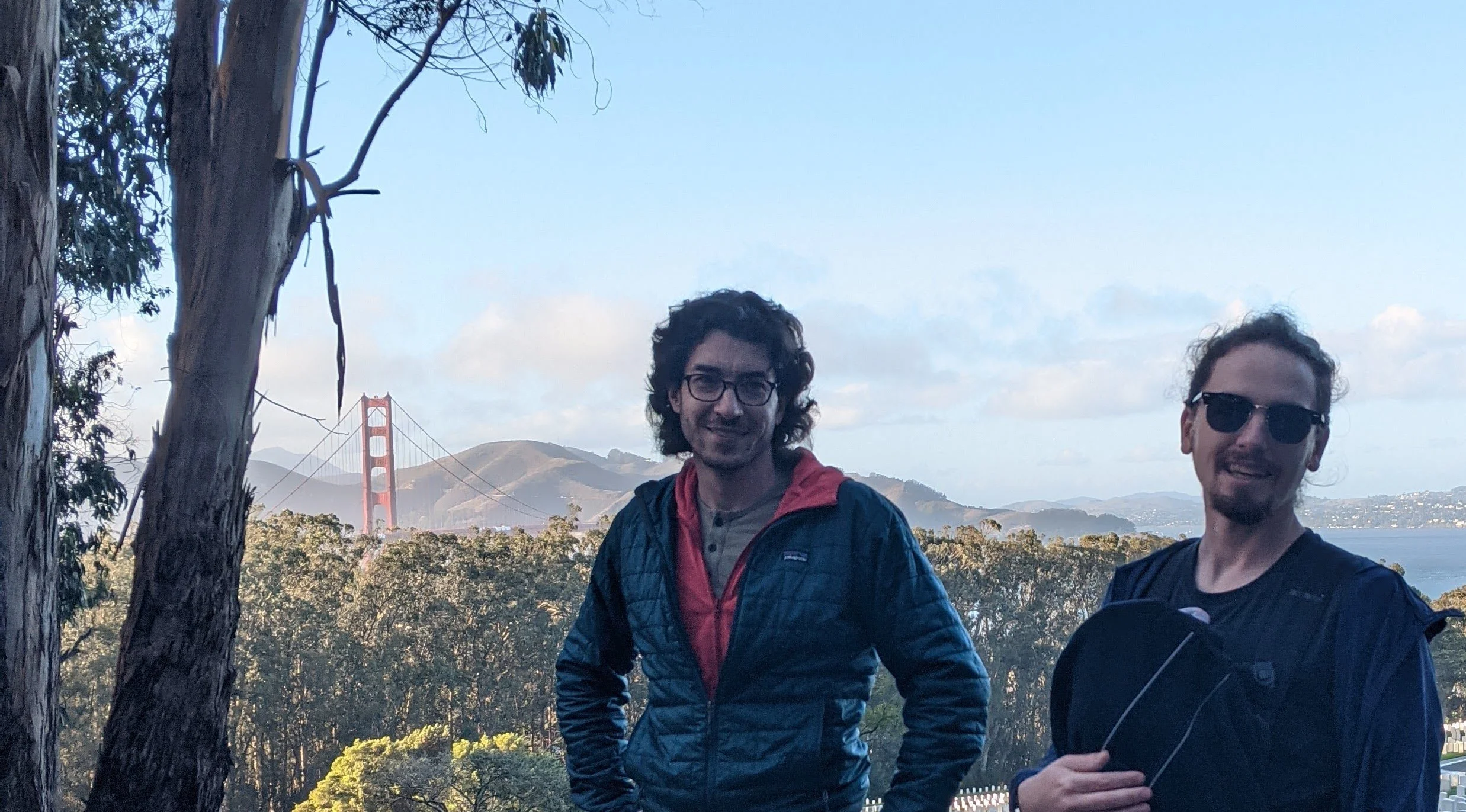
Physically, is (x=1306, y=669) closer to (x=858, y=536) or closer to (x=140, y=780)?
(x=858, y=536)

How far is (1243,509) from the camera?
1.11 metres

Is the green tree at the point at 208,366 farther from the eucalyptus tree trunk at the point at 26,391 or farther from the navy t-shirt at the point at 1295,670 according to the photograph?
the navy t-shirt at the point at 1295,670

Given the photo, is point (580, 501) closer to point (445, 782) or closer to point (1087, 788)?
point (445, 782)

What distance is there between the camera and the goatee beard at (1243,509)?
111 cm

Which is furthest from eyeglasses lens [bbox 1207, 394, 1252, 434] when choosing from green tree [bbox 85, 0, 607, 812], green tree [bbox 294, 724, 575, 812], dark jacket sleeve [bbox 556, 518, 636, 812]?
green tree [bbox 294, 724, 575, 812]

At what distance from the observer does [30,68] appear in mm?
2578

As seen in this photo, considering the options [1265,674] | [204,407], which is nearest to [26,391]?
[204,407]

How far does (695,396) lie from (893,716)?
14542 mm

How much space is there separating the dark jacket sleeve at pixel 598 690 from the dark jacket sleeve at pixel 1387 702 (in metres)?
0.95

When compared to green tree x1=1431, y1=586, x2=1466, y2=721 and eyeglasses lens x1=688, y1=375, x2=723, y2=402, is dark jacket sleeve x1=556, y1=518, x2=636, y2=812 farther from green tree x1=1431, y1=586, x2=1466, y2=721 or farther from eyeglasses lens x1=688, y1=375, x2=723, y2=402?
green tree x1=1431, y1=586, x2=1466, y2=721

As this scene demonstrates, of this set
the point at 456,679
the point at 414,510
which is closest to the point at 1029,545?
the point at 456,679

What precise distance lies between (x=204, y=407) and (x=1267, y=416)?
2.43 m

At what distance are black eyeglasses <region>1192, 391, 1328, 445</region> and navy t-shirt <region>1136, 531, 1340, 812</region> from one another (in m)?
0.11

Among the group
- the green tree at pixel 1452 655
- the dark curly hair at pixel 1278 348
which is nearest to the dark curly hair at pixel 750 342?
the dark curly hair at pixel 1278 348
